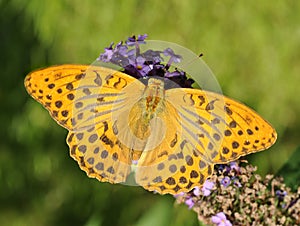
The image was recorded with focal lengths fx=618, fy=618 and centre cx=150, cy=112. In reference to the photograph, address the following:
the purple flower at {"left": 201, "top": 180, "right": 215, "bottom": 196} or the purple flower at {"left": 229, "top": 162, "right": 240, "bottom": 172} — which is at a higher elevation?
the purple flower at {"left": 229, "top": 162, "right": 240, "bottom": 172}

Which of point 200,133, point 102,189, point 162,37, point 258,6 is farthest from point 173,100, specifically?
point 258,6

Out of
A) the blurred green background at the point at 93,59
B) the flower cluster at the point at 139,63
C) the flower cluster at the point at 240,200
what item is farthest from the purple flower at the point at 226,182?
the blurred green background at the point at 93,59

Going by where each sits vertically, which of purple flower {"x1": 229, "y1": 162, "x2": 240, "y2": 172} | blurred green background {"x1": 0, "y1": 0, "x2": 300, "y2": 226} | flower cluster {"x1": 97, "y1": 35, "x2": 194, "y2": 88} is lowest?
blurred green background {"x1": 0, "y1": 0, "x2": 300, "y2": 226}

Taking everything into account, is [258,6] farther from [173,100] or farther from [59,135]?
[173,100]

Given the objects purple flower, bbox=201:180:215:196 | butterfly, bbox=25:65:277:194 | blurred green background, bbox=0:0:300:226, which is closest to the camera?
butterfly, bbox=25:65:277:194

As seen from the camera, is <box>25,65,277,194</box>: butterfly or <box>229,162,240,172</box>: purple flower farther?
<box>229,162,240,172</box>: purple flower

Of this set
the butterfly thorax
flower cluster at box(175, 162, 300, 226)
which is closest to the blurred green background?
flower cluster at box(175, 162, 300, 226)

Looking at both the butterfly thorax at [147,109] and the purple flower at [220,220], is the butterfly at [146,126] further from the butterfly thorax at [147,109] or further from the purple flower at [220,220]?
the purple flower at [220,220]

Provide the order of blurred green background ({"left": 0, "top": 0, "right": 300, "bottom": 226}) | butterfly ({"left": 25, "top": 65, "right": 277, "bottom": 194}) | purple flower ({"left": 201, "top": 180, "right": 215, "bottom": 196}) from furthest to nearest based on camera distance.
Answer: blurred green background ({"left": 0, "top": 0, "right": 300, "bottom": 226})
purple flower ({"left": 201, "top": 180, "right": 215, "bottom": 196})
butterfly ({"left": 25, "top": 65, "right": 277, "bottom": 194})

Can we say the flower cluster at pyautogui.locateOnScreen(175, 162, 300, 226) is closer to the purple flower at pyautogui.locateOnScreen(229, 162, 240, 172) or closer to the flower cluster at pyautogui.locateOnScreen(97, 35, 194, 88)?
the purple flower at pyautogui.locateOnScreen(229, 162, 240, 172)
